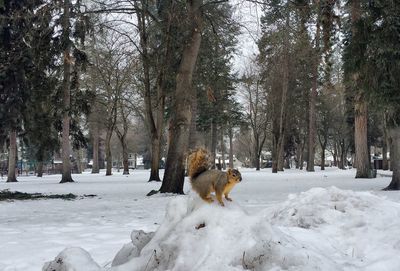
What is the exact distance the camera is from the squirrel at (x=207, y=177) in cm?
397

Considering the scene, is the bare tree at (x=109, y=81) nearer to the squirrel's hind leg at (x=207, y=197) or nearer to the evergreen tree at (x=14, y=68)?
the evergreen tree at (x=14, y=68)

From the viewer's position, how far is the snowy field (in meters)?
3.70

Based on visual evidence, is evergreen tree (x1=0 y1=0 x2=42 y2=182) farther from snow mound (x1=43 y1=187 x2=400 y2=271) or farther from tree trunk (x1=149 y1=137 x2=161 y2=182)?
snow mound (x1=43 y1=187 x2=400 y2=271)

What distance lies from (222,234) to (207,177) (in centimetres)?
53

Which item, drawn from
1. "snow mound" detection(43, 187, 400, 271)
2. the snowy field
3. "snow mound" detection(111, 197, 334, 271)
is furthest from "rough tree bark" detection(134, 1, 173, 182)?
"snow mound" detection(111, 197, 334, 271)

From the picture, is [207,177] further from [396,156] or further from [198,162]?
[396,156]

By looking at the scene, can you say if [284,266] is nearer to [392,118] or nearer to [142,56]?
[392,118]

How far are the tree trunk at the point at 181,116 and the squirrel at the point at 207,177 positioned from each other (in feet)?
37.1

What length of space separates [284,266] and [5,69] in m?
14.1

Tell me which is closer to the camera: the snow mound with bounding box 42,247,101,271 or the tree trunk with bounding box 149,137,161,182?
the snow mound with bounding box 42,247,101,271

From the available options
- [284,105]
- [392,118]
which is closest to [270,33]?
[392,118]

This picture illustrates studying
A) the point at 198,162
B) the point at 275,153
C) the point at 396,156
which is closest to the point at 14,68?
the point at 198,162

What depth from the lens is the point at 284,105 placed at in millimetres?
42688

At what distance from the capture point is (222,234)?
377 cm
